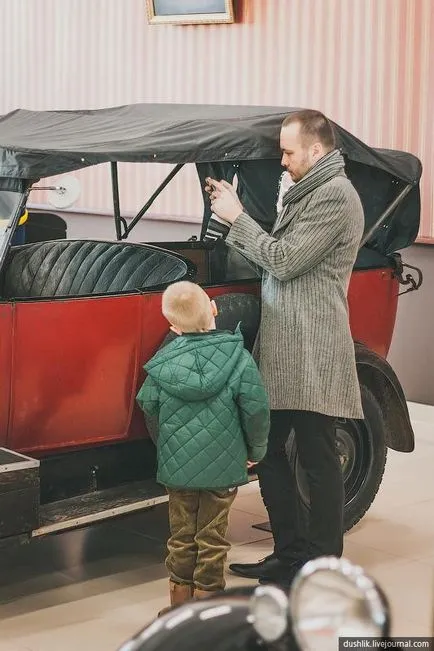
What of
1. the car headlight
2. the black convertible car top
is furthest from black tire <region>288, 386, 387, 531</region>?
the car headlight

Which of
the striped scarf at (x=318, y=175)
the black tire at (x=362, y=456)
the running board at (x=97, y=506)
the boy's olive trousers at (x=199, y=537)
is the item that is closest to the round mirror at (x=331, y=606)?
the boy's olive trousers at (x=199, y=537)

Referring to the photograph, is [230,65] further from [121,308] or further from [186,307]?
[186,307]

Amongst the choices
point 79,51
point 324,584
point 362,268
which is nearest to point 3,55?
point 79,51

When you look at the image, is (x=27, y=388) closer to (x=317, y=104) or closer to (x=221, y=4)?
(x=317, y=104)

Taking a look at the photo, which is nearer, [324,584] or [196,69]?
[324,584]

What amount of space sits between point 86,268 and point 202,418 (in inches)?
58.0

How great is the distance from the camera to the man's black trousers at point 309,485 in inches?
167

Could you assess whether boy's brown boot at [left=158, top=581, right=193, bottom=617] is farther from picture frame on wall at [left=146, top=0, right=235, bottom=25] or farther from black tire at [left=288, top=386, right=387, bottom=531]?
picture frame on wall at [left=146, top=0, right=235, bottom=25]

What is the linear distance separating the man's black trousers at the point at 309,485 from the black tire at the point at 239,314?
1.15ft

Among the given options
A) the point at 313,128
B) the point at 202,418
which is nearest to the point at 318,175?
the point at 313,128

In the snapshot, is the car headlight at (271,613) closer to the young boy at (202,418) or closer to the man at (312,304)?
the young boy at (202,418)

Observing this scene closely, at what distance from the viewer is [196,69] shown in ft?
29.8

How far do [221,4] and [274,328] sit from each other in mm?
5005

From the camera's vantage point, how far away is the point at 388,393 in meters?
5.07
